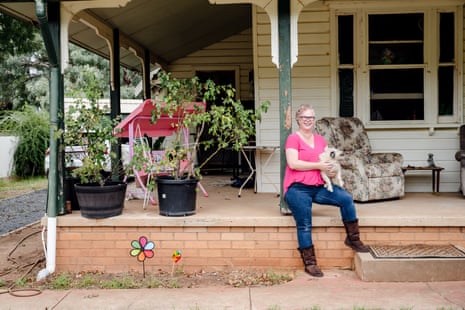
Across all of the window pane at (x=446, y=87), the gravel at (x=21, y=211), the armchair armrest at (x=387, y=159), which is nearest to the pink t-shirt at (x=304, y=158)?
the armchair armrest at (x=387, y=159)

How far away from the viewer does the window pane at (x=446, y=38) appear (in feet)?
18.7

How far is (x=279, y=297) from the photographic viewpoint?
Result: 350 centimetres

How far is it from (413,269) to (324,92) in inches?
105

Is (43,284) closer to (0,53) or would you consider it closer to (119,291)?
(119,291)

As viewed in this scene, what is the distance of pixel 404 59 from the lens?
5793mm

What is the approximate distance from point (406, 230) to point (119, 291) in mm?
2361

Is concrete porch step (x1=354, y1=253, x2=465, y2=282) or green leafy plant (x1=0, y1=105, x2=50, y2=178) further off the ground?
green leafy plant (x1=0, y1=105, x2=50, y2=178)

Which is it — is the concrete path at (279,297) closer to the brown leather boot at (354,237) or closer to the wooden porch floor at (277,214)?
the brown leather boot at (354,237)

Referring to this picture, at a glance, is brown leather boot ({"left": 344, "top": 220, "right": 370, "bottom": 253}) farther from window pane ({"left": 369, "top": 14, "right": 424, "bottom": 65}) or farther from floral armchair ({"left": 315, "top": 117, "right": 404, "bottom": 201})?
window pane ({"left": 369, "top": 14, "right": 424, "bottom": 65})

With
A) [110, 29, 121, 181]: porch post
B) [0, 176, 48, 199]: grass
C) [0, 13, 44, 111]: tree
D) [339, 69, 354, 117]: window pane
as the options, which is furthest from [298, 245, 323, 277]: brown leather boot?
[0, 13, 44, 111]: tree

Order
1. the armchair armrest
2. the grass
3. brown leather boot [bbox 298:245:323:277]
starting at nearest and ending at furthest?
brown leather boot [bbox 298:245:323:277]
the armchair armrest
the grass

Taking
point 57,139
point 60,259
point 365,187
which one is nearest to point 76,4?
point 57,139

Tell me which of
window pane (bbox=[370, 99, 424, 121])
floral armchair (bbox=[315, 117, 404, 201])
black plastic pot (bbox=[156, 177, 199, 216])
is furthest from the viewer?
window pane (bbox=[370, 99, 424, 121])

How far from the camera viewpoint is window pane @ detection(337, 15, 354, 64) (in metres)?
5.78
